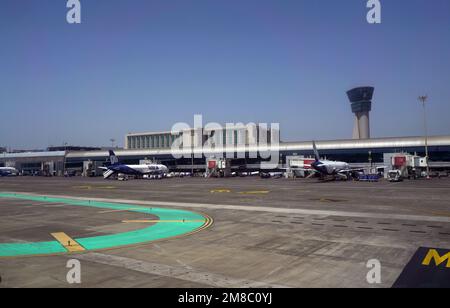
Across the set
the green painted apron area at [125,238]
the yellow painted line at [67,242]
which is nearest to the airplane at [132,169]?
the green painted apron area at [125,238]

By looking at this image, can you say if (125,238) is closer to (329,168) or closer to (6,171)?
(329,168)

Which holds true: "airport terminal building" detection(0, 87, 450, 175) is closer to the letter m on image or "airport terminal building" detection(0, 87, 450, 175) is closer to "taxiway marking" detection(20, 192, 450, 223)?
"taxiway marking" detection(20, 192, 450, 223)

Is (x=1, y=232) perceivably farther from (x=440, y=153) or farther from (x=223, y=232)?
(x=440, y=153)

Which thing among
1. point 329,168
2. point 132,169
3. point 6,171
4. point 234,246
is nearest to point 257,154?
point 132,169

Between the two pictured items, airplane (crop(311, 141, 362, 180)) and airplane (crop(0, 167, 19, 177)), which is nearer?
airplane (crop(311, 141, 362, 180))

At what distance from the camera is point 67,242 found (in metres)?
21.9

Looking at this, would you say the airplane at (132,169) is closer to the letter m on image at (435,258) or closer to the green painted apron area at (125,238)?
the green painted apron area at (125,238)

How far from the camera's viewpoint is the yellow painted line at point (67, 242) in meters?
20.1

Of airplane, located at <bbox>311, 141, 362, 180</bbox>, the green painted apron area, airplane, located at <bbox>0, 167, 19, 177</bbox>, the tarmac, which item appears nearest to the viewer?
the tarmac

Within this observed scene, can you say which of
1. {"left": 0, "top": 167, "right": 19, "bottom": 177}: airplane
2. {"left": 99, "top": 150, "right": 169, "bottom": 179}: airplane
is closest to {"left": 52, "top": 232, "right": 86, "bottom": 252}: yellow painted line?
{"left": 99, "top": 150, "right": 169, "bottom": 179}: airplane

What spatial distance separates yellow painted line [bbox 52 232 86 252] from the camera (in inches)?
792

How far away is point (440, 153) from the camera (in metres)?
116
